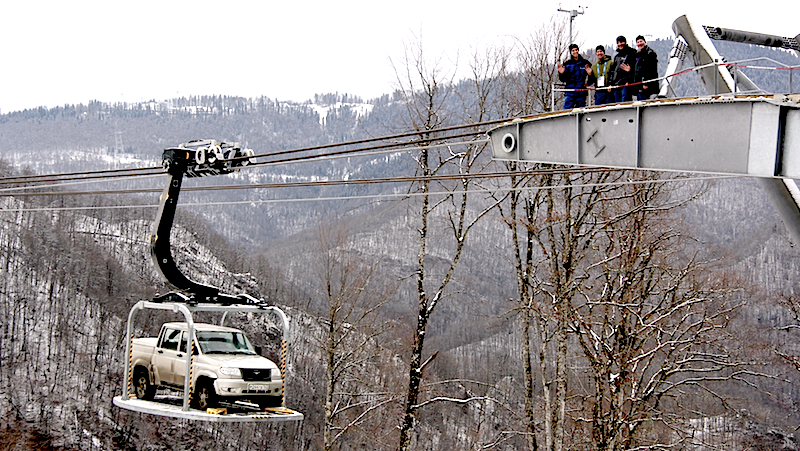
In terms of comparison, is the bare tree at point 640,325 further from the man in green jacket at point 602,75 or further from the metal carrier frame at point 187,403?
the metal carrier frame at point 187,403

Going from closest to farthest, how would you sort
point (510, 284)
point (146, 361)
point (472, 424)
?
1. point (146, 361)
2. point (472, 424)
3. point (510, 284)

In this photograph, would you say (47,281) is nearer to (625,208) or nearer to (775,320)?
(625,208)

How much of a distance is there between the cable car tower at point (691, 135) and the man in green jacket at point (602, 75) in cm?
110

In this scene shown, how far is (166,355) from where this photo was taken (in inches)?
597

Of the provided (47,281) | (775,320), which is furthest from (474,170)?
(775,320)

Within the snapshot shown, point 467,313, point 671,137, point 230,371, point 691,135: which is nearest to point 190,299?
point 230,371

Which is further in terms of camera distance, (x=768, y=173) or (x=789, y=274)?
(x=789, y=274)

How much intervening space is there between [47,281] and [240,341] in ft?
374

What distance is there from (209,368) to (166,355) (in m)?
1.64

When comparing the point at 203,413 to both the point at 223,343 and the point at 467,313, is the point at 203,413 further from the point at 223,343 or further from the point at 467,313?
the point at 467,313

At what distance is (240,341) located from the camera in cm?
1523

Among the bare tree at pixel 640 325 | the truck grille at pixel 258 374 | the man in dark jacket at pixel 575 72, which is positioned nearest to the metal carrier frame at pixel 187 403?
the truck grille at pixel 258 374

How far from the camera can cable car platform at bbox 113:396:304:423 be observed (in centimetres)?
1305

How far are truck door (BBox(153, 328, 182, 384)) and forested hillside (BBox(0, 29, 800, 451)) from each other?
2581 mm
